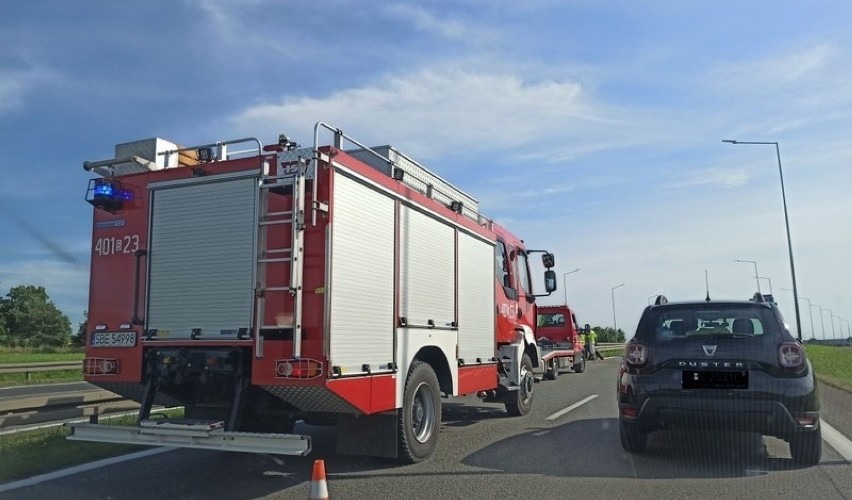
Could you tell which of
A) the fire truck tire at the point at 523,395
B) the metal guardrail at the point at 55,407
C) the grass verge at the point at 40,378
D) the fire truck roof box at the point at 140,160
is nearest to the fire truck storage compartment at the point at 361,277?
the fire truck roof box at the point at 140,160

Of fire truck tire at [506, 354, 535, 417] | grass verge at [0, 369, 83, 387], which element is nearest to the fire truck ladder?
fire truck tire at [506, 354, 535, 417]

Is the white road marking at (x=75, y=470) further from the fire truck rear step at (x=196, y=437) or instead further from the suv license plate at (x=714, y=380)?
the suv license plate at (x=714, y=380)

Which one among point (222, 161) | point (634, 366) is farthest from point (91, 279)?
point (634, 366)

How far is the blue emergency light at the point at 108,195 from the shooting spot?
6.62 m

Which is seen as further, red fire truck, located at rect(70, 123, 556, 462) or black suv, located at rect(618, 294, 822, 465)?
black suv, located at rect(618, 294, 822, 465)

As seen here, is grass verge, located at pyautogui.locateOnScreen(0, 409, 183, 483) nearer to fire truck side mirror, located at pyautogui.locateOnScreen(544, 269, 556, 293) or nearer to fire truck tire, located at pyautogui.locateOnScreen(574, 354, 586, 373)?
fire truck side mirror, located at pyautogui.locateOnScreen(544, 269, 556, 293)

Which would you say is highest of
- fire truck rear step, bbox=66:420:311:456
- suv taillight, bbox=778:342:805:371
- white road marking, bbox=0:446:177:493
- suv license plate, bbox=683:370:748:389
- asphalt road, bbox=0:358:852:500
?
suv taillight, bbox=778:342:805:371

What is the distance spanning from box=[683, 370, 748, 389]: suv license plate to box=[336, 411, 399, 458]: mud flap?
2.89 m

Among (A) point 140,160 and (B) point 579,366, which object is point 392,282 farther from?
(B) point 579,366

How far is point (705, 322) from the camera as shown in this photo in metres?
7.16

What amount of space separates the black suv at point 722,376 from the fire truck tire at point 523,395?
11.3ft

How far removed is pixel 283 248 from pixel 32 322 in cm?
6473

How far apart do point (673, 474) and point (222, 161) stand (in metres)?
5.20

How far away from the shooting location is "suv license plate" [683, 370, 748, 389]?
6570mm
